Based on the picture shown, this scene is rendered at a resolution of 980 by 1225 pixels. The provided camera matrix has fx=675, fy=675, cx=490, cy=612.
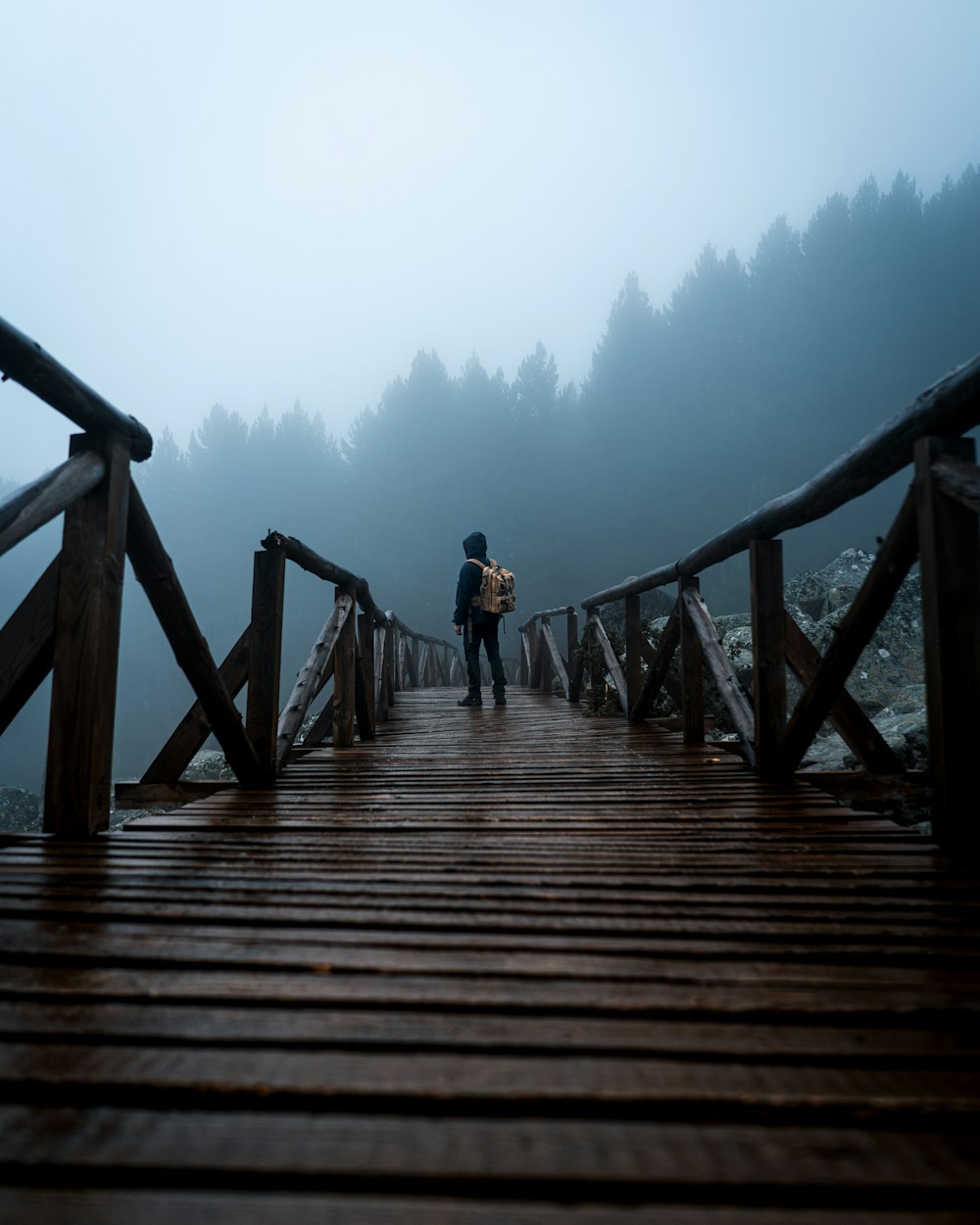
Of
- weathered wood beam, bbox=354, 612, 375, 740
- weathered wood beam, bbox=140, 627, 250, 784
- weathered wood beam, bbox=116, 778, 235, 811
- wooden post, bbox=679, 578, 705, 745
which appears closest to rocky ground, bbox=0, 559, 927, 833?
wooden post, bbox=679, 578, 705, 745

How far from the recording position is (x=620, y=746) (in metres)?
4.32

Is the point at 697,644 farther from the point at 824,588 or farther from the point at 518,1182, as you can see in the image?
the point at 824,588

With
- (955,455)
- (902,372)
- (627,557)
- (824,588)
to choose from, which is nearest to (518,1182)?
(955,455)

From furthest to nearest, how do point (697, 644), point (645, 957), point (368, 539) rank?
point (368, 539) → point (697, 644) → point (645, 957)

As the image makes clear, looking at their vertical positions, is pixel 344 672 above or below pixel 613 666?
below

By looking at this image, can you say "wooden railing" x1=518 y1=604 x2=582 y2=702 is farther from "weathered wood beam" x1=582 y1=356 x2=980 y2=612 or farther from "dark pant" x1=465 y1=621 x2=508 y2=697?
"weathered wood beam" x1=582 y1=356 x2=980 y2=612

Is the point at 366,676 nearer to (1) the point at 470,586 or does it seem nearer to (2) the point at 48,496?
(1) the point at 470,586

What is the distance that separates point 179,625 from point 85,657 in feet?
1.73

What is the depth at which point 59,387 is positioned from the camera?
76.4 inches

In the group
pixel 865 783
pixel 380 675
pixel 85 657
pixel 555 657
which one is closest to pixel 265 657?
pixel 85 657

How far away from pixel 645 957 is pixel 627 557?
167 feet

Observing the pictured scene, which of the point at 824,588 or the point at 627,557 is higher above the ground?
the point at 627,557

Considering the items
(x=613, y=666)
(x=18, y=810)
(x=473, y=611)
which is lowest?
(x=18, y=810)

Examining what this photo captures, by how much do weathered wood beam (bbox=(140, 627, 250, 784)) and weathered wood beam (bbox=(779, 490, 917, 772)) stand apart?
8.46 ft
